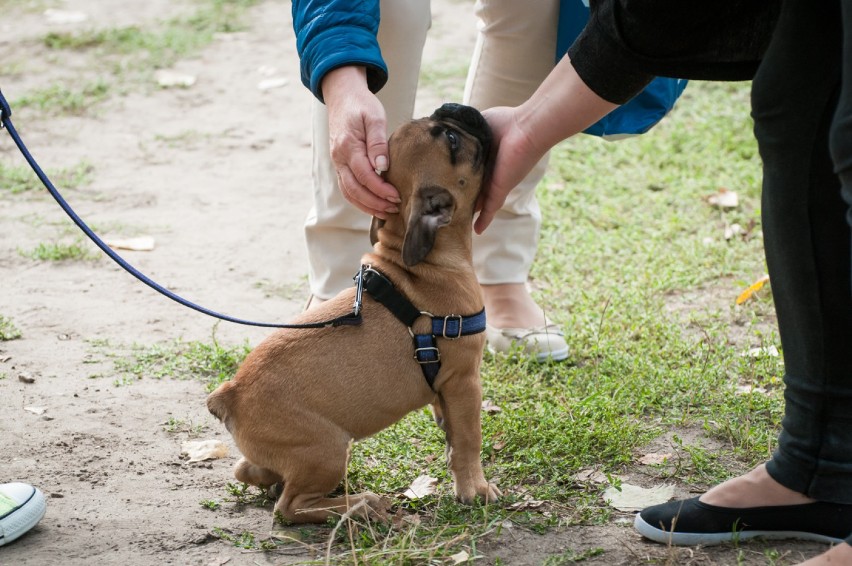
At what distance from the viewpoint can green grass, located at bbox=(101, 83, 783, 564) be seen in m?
3.13

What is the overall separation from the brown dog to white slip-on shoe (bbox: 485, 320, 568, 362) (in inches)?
33.0

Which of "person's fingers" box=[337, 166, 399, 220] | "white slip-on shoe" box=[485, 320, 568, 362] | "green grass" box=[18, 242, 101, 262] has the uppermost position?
"person's fingers" box=[337, 166, 399, 220]

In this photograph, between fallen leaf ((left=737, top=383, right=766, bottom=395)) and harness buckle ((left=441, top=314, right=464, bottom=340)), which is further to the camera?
fallen leaf ((left=737, top=383, right=766, bottom=395))

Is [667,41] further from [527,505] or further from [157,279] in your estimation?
[157,279]

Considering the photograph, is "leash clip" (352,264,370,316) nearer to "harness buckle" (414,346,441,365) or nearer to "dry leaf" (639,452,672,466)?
"harness buckle" (414,346,441,365)

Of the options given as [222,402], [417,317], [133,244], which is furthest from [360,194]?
[133,244]

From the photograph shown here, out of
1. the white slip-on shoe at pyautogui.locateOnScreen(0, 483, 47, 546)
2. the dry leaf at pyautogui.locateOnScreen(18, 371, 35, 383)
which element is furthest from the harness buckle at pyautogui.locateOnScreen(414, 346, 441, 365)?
the dry leaf at pyautogui.locateOnScreen(18, 371, 35, 383)

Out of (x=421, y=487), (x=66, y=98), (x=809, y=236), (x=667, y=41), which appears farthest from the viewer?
(x=66, y=98)

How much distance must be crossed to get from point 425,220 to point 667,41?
36.3 inches

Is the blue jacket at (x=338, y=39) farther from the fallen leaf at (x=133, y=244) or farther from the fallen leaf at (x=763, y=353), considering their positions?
the fallen leaf at (x=133, y=244)

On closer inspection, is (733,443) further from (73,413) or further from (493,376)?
(73,413)

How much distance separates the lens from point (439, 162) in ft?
10.8

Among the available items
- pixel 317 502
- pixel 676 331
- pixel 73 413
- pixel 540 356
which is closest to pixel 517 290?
pixel 540 356

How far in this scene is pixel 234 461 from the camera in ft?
11.7
